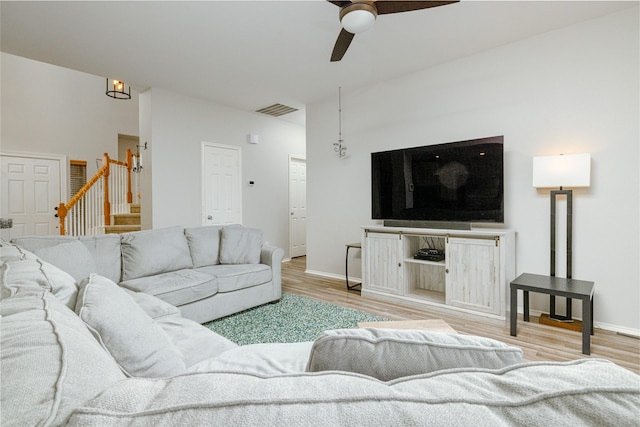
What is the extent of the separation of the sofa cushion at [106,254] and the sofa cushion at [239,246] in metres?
1.04

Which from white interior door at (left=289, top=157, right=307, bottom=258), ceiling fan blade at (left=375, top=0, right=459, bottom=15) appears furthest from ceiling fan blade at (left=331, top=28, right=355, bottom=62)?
white interior door at (left=289, top=157, right=307, bottom=258)

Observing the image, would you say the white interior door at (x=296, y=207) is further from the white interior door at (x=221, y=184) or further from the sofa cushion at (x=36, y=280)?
the sofa cushion at (x=36, y=280)

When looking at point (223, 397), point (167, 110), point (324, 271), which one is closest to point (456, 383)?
point (223, 397)

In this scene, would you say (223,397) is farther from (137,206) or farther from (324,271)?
(137,206)

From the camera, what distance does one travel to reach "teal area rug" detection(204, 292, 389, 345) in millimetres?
2727

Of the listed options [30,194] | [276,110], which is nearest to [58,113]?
[30,194]

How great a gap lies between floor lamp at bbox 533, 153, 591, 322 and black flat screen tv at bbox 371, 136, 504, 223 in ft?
1.19

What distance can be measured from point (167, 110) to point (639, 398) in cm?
525

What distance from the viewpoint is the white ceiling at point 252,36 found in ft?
8.86

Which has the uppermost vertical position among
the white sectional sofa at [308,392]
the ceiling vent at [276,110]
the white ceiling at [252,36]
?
the ceiling vent at [276,110]

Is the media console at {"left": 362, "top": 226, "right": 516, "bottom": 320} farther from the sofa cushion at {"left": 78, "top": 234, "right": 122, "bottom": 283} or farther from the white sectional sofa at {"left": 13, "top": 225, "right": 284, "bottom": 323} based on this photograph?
the sofa cushion at {"left": 78, "top": 234, "right": 122, "bottom": 283}

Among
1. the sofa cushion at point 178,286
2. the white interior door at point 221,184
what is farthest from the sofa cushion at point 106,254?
the white interior door at point 221,184

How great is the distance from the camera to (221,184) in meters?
5.31

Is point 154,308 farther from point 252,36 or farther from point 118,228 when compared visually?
point 118,228
